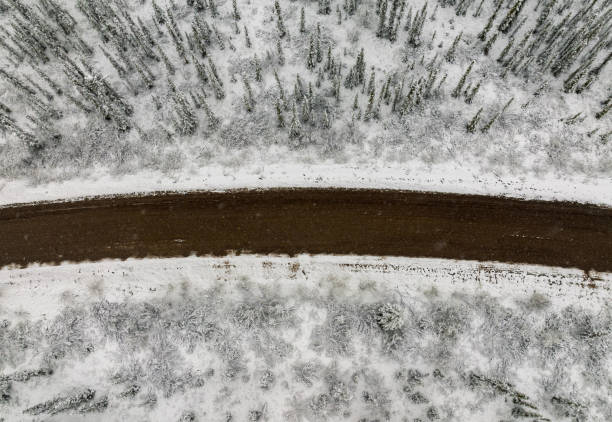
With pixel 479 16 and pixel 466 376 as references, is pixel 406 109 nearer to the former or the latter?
pixel 479 16

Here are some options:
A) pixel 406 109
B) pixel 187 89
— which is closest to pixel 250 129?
pixel 187 89

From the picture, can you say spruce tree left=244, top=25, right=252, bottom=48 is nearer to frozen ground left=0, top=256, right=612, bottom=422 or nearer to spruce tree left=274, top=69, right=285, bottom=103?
spruce tree left=274, top=69, right=285, bottom=103

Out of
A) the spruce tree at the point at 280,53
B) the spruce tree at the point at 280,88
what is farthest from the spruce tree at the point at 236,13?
the spruce tree at the point at 280,88

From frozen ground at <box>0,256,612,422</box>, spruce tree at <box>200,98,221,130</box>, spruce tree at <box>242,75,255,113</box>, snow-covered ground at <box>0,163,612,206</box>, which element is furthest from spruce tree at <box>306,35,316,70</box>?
frozen ground at <box>0,256,612,422</box>

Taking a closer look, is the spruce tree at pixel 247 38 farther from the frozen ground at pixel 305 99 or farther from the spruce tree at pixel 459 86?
the spruce tree at pixel 459 86

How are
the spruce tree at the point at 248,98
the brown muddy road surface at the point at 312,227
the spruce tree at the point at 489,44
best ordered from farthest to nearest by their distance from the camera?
the spruce tree at the point at 489,44 < the spruce tree at the point at 248,98 < the brown muddy road surface at the point at 312,227

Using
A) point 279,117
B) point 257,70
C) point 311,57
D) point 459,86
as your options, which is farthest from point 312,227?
point 459,86

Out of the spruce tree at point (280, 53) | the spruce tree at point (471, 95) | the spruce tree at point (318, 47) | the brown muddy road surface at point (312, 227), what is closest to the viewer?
the brown muddy road surface at point (312, 227)
